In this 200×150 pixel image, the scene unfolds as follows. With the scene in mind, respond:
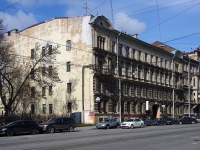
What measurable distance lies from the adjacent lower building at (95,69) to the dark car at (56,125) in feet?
40.1

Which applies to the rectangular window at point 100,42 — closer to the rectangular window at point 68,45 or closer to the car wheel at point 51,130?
the rectangular window at point 68,45

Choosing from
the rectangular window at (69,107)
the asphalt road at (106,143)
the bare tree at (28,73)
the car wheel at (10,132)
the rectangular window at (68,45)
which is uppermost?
the rectangular window at (68,45)

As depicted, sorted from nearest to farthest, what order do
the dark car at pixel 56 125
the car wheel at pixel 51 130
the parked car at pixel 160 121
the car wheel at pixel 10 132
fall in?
the car wheel at pixel 10 132
the dark car at pixel 56 125
the car wheel at pixel 51 130
the parked car at pixel 160 121

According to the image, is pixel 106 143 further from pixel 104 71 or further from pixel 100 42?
pixel 100 42

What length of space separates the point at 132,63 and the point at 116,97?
7.62 m

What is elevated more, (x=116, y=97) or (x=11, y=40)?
(x=11, y=40)

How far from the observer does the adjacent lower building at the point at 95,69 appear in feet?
154

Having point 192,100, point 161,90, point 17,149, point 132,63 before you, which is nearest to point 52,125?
point 17,149

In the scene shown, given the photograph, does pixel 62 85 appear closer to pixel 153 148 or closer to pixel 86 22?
pixel 86 22

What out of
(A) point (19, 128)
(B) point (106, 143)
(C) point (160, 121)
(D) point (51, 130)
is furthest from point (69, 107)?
(B) point (106, 143)

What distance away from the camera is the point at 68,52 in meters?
49.7

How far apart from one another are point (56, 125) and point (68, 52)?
774 inches

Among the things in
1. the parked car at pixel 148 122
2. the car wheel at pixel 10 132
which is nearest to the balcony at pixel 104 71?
the parked car at pixel 148 122

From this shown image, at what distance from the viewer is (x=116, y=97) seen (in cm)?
5069
